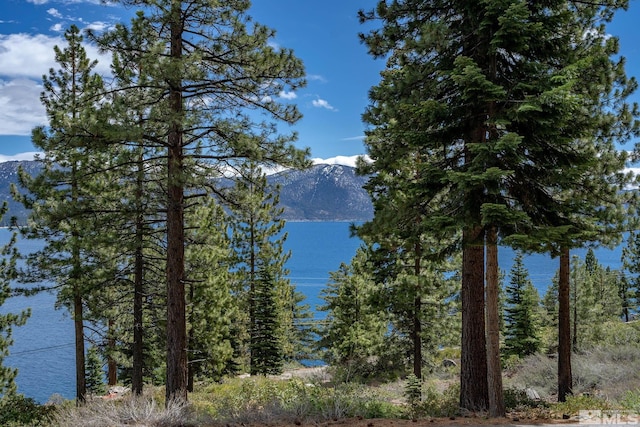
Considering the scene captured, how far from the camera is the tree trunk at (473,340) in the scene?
27.1 ft

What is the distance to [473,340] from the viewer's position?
8.34 m

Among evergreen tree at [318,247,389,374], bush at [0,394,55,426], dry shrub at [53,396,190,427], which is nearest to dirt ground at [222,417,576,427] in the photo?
dry shrub at [53,396,190,427]

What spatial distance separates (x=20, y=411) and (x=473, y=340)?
39.1 feet

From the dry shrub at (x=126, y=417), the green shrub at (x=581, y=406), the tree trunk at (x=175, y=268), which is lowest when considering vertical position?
the green shrub at (x=581, y=406)

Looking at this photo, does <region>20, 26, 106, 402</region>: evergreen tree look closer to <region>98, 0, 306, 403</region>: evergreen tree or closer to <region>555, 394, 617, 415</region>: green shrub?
<region>98, 0, 306, 403</region>: evergreen tree

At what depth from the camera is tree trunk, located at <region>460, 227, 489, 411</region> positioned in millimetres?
8273

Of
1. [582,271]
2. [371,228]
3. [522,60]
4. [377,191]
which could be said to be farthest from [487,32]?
[582,271]

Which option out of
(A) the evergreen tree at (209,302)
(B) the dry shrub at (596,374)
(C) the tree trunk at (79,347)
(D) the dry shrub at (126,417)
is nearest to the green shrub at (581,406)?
(B) the dry shrub at (596,374)

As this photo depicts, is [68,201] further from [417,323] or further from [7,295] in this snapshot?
[417,323]

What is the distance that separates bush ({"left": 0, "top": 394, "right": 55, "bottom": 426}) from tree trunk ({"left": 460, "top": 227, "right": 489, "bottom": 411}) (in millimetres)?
9296

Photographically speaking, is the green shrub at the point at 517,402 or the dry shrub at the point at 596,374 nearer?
the green shrub at the point at 517,402

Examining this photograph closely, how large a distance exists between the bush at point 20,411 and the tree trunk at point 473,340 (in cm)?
930

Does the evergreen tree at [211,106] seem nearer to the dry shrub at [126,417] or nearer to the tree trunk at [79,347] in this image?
the dry shrub at [126,417]

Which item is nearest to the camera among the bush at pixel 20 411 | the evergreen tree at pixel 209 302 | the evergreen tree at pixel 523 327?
the bush at pixel 20 411
